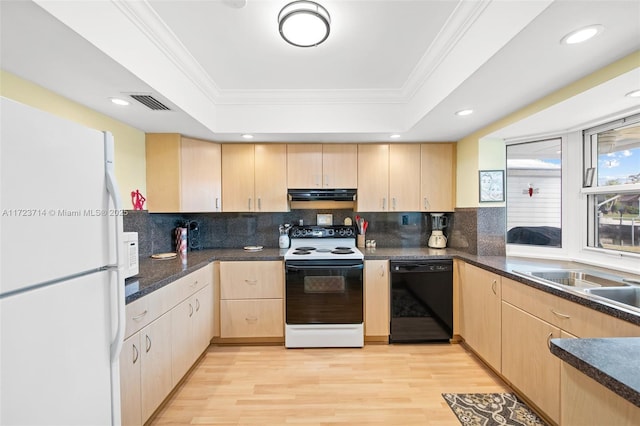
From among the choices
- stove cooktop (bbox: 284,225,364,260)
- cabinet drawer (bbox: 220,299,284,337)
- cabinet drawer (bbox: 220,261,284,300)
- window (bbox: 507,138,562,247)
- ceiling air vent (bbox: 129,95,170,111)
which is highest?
ceiling air vent (bbox: 129,95,170,111)

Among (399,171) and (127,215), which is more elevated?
(399,171)

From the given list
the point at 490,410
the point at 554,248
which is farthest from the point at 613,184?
the point at 490,410

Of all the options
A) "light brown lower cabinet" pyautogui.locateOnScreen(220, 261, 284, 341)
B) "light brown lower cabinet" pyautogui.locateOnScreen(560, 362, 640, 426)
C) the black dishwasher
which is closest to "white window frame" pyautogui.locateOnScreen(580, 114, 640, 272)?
the black dishwasher

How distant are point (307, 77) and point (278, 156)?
3.12ft

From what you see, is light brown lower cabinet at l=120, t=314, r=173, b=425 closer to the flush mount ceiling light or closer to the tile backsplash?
the tile backsplash

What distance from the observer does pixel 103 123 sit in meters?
2.12

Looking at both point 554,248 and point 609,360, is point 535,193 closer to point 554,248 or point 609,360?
point 554,248

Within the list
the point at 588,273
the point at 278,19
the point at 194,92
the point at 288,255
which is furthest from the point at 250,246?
the point at 588,273

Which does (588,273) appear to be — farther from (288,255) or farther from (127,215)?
(127,215)

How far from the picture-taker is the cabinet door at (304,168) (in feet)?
9.71

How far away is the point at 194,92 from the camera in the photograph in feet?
7.22

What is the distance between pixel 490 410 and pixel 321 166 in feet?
8.12

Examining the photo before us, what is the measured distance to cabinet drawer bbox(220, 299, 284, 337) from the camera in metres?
2.62

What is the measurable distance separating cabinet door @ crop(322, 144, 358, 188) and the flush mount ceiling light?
1.47 meters
